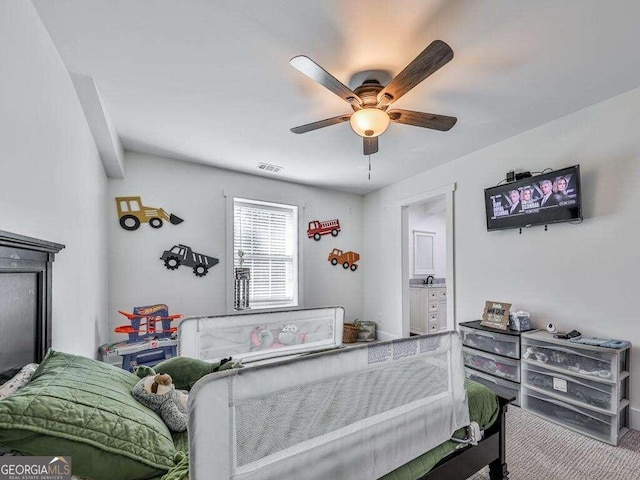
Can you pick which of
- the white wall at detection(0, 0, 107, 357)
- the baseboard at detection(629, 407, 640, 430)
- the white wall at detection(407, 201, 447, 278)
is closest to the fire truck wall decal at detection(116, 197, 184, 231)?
the white wall at detection(0, 0, 107, 357)

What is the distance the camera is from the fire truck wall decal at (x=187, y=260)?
11.7 feet

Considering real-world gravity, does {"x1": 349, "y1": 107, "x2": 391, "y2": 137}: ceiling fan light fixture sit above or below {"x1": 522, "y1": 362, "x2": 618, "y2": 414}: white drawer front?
above

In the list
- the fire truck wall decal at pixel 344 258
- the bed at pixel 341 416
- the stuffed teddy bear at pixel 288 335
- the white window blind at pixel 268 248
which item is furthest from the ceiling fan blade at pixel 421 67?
the fire truck wall decal at pixel 344 258

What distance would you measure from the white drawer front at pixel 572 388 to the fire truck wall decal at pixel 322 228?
3092mm

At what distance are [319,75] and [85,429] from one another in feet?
5.78

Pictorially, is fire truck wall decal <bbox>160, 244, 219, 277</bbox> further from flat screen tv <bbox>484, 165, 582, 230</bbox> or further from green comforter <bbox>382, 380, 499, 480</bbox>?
flat screen tv <bbox>484, 165, 582, 230</bbox>

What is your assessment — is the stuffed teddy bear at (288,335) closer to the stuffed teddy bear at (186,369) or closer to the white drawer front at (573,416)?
the stuffed teddy bear at (186,369)

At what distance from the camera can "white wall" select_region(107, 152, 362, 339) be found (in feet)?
11.0

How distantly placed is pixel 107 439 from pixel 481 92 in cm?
282

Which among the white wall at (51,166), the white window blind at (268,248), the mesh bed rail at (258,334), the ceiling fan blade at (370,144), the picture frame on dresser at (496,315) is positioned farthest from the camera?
the white window blind at (268,248)

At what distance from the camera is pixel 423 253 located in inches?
233

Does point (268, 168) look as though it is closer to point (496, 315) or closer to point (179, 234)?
point (179, 234)

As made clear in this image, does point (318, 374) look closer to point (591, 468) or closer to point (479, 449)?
point (479, 449)

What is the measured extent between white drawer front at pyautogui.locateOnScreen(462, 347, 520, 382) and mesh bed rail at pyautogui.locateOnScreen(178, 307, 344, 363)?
1.73 meters
